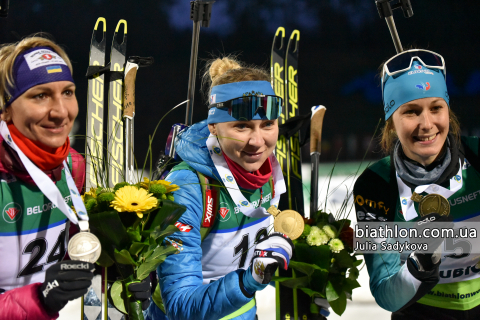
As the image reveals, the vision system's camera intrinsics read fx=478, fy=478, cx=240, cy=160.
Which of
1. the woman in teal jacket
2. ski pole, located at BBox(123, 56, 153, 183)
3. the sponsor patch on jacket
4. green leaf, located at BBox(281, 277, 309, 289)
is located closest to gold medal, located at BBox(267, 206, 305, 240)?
green leaf, located at BBox(281, 277, 309, 289)

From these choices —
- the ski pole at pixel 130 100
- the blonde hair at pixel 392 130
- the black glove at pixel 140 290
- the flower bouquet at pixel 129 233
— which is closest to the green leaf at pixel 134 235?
the flower bouquet at pixel 129 233

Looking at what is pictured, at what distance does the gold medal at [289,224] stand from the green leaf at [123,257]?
0.49 meters

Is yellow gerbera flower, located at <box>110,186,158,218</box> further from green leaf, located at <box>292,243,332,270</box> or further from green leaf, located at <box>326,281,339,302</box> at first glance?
green leaf, located at <box>326,281,339,302</box>

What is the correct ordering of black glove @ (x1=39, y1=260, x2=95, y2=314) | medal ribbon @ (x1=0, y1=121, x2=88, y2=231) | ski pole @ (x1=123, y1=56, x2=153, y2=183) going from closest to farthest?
black glove @ (x1=39, y1=260, x2=95, y2=314)
medal ribbon @ (x1=0, y1=121, x2=88, y2=231)
ski pole @ (x1=123, y1=56, x2=153, y2=183)

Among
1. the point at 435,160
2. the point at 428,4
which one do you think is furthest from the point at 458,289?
the point at 428,4

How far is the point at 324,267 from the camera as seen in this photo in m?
1.70

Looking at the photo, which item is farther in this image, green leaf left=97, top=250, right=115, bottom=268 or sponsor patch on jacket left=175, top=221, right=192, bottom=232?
sponsor patch on jacket left=175, top=221, right=192, bottom=232

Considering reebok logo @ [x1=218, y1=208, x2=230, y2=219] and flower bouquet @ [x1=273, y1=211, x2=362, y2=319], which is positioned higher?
reebok logo @ [x1=218, y1=208, x2=230, y2=219]

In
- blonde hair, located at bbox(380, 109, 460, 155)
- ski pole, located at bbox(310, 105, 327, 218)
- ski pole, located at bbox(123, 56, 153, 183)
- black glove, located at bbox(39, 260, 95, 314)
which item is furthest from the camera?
ski pole, located at bbox(123, 56, 153, 183)

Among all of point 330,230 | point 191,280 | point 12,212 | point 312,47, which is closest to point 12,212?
point 12,212

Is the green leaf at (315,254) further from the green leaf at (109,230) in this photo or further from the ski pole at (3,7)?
the ski pole at (3,7)

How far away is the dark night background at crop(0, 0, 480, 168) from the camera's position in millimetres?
4465

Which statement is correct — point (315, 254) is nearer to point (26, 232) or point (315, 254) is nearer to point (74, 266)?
point (74, 266)

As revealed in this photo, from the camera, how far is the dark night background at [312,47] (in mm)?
4465
